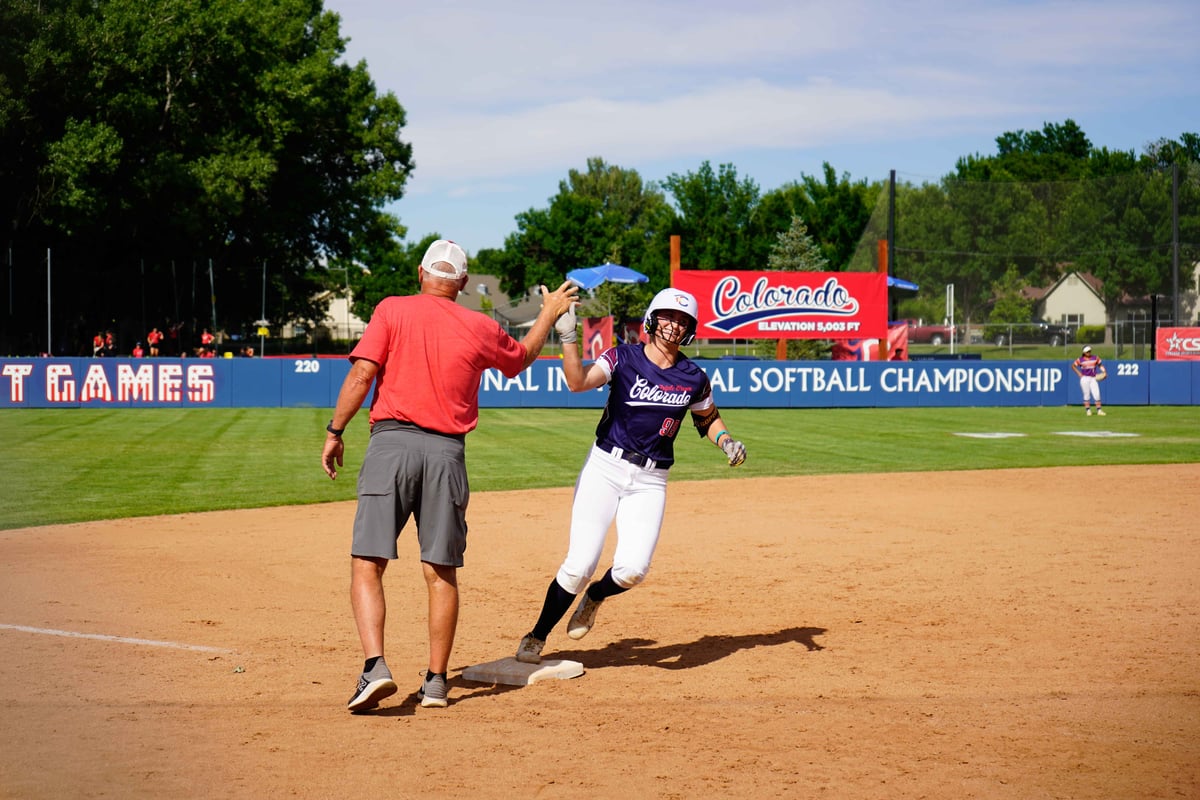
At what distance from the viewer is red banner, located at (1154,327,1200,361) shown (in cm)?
4184

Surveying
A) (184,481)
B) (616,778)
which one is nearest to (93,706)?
(616,778)

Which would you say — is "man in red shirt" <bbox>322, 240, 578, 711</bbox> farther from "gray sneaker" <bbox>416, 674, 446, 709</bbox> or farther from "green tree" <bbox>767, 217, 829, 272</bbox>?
"green tree" <bbox>767, 217, 829, 272</bbox>

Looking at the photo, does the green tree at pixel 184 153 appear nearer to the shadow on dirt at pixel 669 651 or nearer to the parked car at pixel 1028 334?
the parked car at pixel 1028 334

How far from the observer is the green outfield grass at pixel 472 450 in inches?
583

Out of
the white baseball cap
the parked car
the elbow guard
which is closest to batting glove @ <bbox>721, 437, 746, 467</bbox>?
the elbow guard

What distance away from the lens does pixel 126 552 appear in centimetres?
1057

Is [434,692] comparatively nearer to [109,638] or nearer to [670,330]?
[670,330]

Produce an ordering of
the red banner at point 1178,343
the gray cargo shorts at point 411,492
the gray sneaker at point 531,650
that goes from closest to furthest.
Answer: the gray cargo shorts at point 411,492 → the gray sneaker at point 531,650 → the red banner at point 1178,343

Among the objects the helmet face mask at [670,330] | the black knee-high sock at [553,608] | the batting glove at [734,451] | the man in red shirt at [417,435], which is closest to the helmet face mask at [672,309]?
the helmet face mask at [670,330]

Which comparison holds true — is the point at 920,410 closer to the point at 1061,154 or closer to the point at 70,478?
the point at 70,478

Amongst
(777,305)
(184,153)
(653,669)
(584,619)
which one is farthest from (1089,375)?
(184,153)

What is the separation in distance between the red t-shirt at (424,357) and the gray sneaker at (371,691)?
119 cm

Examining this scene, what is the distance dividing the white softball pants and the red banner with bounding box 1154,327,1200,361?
40.1 meters

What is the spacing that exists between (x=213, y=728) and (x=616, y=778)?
6.27 ft
